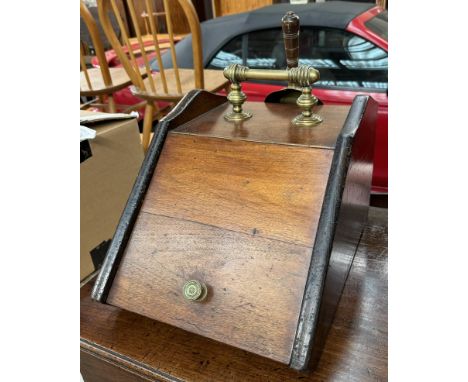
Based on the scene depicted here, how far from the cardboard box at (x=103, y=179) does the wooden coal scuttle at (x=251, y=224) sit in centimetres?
27

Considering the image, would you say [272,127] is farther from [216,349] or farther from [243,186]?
[216,349]

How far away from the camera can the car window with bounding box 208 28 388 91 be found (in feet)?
6.52

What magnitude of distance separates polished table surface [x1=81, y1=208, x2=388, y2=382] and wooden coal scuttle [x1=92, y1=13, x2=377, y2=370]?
40 mm

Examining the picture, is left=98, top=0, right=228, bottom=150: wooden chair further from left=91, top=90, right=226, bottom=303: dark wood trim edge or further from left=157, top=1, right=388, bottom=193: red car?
left=91, top=90, right=226, bottom=303: dark wood trim edge

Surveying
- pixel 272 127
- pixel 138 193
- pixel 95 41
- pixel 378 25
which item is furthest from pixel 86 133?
pixel 378 25

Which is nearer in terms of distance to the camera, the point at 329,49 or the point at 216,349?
the point at 216,349

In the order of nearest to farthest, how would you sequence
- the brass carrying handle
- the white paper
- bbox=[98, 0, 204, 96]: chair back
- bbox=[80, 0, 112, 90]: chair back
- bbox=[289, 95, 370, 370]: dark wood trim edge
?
bbox=[289, 95, 370, 370]: dark wood trim edge < the brass carrying handle < the white paper < bbox=[98, 0, 204, 96]: chair back < bbox=[80, 0, 112, 90]: chair back

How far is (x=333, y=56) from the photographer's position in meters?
2.08

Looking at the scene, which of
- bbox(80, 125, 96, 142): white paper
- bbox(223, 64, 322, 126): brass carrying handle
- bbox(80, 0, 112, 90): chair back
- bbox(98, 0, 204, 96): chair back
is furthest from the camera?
bbox(80, 0, 112, 90): chair back

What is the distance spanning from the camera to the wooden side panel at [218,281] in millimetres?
627

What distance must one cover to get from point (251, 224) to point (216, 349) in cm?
22

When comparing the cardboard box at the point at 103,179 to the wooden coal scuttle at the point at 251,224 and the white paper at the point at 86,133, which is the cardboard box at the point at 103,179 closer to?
the white paper at the point at 86,133

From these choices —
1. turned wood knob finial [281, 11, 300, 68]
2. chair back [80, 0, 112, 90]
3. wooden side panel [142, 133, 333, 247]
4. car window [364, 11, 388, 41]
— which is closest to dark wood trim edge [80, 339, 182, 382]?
wooden side panel [142, 133, 333, 247]

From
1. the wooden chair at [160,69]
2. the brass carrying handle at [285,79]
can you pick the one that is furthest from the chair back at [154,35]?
the brass carrying handle at [285,79]
